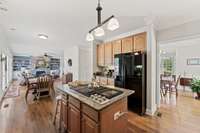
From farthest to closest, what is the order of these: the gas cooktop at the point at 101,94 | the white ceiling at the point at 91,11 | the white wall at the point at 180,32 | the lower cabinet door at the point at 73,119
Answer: the white wall at the point at 180,32 → the white ceiling at the point at 91,11 → the lower cabinet door at the point at 73,119 → the gas cooktop at the point at 101,94

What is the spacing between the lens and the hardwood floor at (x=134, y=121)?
9.09 ft

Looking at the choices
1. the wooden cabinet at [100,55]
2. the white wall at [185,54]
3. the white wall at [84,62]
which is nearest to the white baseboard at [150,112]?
the wooden cabinet at [100,55]

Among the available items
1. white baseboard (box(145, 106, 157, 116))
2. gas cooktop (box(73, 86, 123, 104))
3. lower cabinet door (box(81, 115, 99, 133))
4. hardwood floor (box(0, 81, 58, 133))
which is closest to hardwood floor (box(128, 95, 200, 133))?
white baseboard (box(145, 106, 157, 116))

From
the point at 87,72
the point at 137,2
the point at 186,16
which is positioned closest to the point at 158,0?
the point at 137,2

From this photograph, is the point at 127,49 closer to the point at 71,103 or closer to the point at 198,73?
the point at 71,103

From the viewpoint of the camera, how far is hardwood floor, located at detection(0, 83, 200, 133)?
9.09 ft

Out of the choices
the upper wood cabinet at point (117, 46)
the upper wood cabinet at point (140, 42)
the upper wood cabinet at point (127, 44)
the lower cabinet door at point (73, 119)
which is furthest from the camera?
the upper wood cabinet at point (117, 46)

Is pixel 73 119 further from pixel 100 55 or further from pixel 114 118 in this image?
pixel 100 55

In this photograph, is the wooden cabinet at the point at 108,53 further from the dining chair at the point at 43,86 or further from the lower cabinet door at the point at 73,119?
the lower cabinet door at the point at 73,119

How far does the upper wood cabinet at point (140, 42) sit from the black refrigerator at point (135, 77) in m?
0.36

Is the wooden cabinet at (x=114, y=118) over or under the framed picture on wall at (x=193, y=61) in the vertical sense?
under

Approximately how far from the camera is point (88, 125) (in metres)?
1.76

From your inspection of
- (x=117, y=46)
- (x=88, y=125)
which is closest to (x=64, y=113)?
(x=88, y=125)

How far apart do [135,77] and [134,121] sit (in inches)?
46.0
